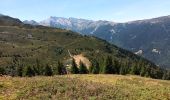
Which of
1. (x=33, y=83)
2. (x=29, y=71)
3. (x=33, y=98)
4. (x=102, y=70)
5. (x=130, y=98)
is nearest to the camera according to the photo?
(x=33, y=98)

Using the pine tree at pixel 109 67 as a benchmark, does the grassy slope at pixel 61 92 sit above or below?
above

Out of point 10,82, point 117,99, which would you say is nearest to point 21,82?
point 10,82

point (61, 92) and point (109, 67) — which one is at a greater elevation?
point (61, 92)

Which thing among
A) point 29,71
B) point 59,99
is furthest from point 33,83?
point 29,71

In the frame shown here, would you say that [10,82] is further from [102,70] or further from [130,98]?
[102,70]

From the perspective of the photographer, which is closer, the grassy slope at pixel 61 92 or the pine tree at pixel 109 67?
the grassy slope at pixel 61 92

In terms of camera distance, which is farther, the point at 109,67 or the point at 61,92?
the point at 109,67

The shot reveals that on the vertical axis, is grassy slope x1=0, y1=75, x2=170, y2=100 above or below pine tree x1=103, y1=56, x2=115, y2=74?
above

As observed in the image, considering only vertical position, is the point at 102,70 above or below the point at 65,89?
below

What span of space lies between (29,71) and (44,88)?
92.1 metres

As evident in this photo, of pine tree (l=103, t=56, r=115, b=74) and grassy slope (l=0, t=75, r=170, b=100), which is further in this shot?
pine tree (l=103, t=56, r=115, b=74)

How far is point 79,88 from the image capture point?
106ft

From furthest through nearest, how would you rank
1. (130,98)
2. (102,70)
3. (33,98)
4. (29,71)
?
(102,70)
(29,71)
(130,98)
(33,98)

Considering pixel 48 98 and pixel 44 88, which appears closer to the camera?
pixel 48 98
